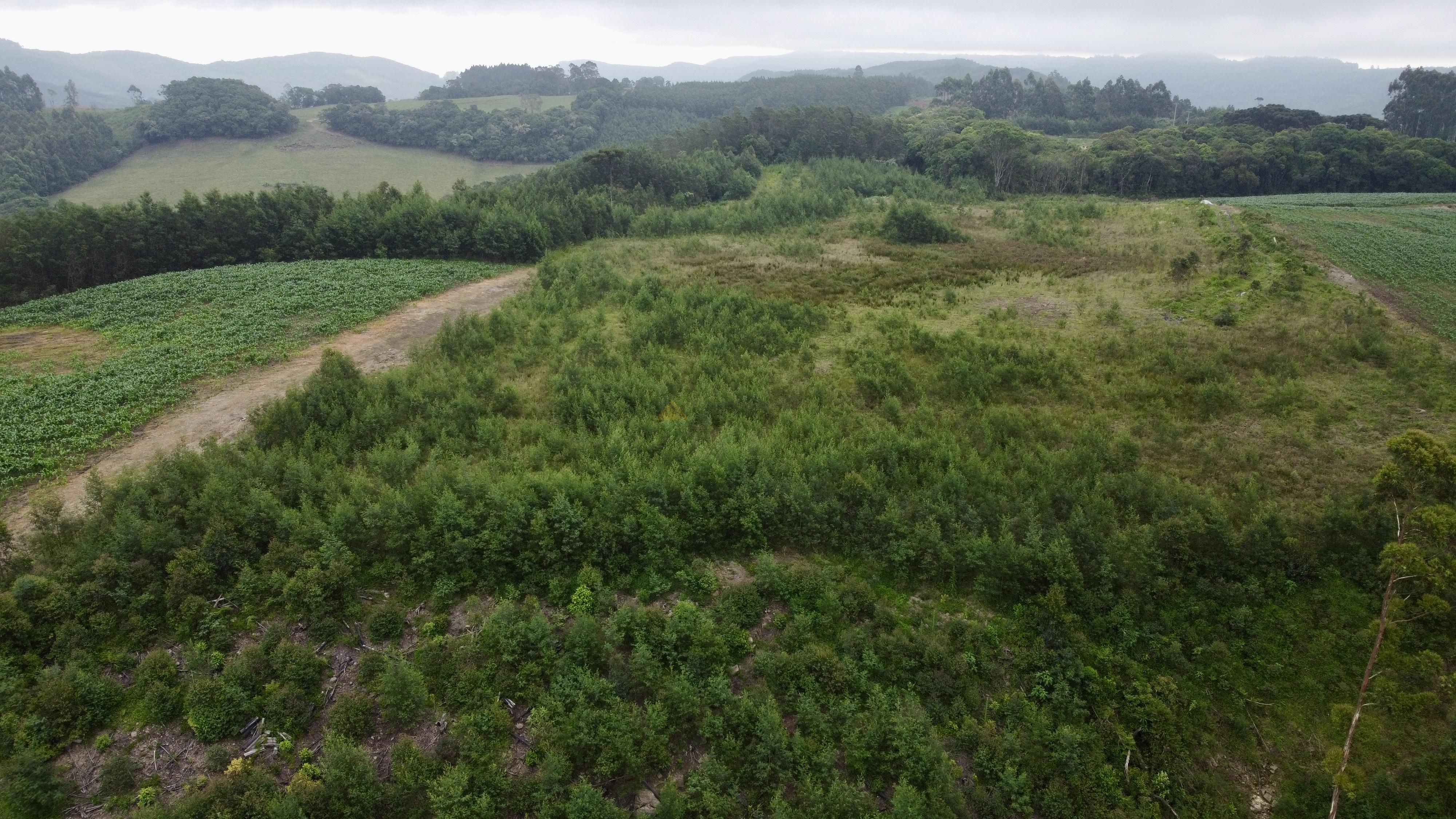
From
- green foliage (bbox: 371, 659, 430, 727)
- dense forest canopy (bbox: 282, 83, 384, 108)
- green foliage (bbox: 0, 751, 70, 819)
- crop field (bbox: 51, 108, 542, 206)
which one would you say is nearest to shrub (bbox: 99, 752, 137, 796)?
green foliage (bbox: 0, 751, 70, 819)

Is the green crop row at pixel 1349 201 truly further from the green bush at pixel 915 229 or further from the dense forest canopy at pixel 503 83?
the dense forest canopy at pixel 503 83

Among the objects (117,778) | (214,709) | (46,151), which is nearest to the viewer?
(117,778)

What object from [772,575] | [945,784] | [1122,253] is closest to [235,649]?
[772,575]

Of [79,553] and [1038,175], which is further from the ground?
[1038,175]

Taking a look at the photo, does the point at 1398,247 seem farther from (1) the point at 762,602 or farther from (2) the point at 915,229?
(1) the point at 762,602

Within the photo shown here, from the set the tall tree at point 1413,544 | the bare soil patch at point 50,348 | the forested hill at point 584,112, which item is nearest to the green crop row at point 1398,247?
the tall tree at point 1413,544

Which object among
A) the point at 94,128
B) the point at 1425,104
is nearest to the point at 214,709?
the point at 94,128

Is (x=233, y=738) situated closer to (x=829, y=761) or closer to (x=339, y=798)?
(x=339, y=798)
